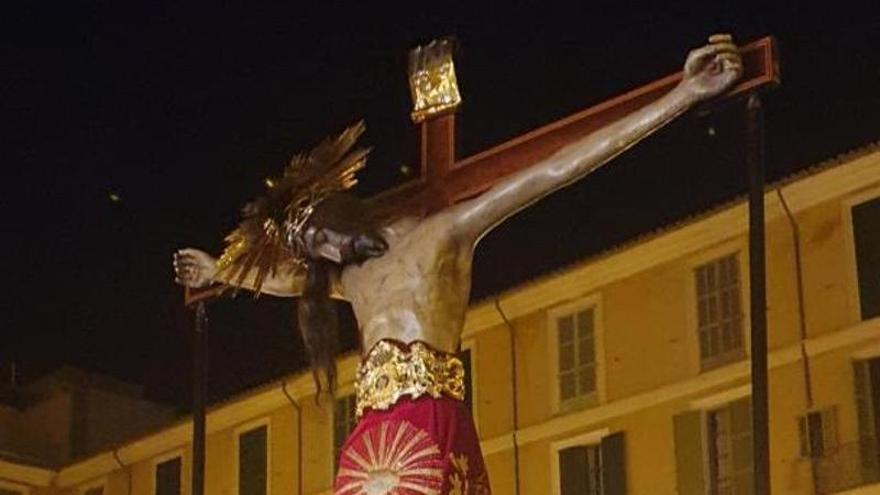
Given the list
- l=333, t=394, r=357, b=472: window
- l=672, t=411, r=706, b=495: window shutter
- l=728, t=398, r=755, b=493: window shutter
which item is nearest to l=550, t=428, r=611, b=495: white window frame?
l=672, t=411, r=706, b=495: window shutter

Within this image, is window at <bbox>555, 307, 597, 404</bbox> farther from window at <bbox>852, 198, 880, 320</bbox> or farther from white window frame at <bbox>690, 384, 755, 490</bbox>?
window at <bbox>852, 198, 880, 320</bbox>

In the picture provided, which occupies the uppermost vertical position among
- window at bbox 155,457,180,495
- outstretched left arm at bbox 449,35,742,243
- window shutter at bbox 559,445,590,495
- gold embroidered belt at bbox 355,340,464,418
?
window at bbox 155,457,180,495

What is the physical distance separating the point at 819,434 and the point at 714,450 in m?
1.21

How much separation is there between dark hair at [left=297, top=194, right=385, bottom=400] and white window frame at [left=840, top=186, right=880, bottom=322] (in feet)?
42.0

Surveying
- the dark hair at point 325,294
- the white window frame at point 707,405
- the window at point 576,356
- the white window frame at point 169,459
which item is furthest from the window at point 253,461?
the dark hair at point 325,294

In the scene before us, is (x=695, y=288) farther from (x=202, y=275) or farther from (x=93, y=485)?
(x=202, y=275)

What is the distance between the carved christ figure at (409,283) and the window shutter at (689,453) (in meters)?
13.4

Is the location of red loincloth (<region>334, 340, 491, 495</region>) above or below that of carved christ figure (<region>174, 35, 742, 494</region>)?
below

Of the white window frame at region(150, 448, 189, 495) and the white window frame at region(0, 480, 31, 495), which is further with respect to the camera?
the white window frame at region(0, 480, 31, 495)

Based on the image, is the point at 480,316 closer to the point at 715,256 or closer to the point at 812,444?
the point at 715,256

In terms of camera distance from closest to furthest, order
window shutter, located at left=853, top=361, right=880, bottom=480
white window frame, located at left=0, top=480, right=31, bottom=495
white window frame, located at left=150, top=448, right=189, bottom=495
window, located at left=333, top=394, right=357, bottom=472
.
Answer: window shutter, located at left=853, top=361, right=880, bottom=480, window, located at left=333, top=394, right=357, bottom=472, white window frame, located at left=150, top=448, right=189, bottom=495, white window frame, located at left=0, top=480, right=31, bottom=495

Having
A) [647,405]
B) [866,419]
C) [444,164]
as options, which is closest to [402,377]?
[444,164]

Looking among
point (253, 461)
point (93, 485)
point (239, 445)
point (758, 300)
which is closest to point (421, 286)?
point (758, 300)

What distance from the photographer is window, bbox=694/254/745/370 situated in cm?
1872
